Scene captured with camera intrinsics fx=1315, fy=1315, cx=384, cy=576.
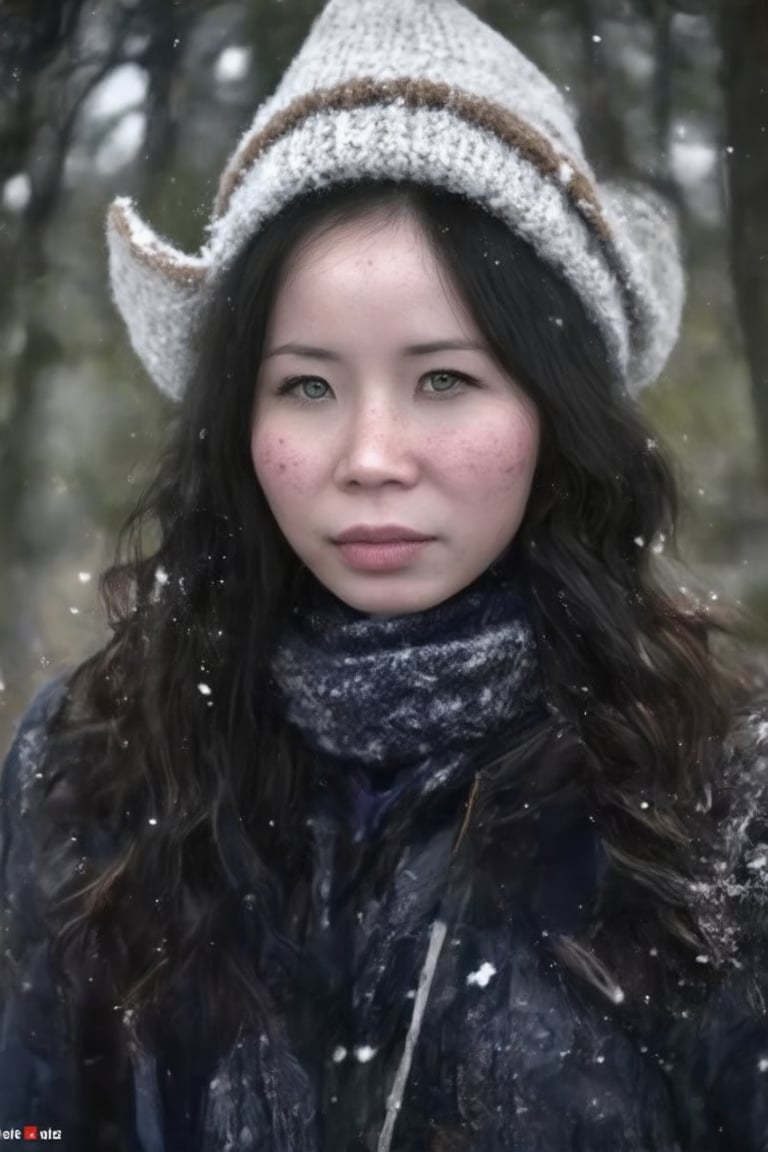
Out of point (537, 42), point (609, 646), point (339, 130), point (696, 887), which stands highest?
point (537, 42)

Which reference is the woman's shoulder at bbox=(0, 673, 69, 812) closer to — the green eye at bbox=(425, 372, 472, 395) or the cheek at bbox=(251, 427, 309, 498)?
the cheek at bbox=(251, 427, 309, 498)

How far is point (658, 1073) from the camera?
3.69 ft

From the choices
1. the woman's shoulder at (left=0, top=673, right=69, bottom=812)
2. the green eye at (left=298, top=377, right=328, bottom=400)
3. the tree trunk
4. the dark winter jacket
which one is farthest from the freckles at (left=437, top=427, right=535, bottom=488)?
the tree trunk

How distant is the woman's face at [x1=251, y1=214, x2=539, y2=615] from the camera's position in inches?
41.9

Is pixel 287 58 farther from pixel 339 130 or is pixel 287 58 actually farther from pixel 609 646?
pixel 609 646

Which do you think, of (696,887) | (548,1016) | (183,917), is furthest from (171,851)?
(696,887)

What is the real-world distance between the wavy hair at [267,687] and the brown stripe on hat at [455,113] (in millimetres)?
63

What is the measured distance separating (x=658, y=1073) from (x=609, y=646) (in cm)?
37

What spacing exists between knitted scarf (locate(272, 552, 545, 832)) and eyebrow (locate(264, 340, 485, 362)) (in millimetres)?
222

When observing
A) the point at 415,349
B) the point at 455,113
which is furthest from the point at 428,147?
the point at 415,349

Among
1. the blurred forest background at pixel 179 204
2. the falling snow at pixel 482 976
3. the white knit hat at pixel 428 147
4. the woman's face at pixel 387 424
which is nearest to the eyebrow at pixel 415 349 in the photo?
the woman's face at pixel 387 424

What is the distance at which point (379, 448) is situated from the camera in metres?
1.06

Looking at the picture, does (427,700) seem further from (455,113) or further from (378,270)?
(455,113)

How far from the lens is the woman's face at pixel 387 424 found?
1.06m
